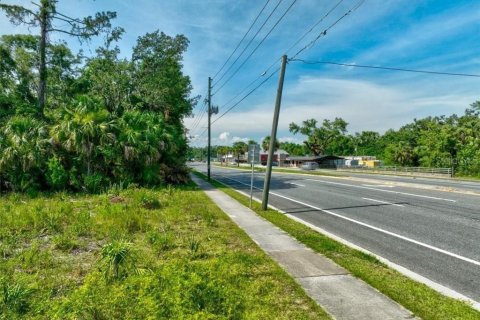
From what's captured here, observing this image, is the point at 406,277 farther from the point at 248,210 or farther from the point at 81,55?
the point at 81,55

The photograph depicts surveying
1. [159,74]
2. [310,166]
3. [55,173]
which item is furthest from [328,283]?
[310,166]

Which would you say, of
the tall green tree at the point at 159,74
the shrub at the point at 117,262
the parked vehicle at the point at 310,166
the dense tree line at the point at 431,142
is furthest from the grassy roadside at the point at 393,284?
the parked vehicle at the point at 310,166

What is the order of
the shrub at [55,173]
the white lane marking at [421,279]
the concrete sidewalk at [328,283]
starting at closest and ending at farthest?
1. the concrete sidewalk at [328,283]
2. the white lane marking at [421,279]
3. the shrub at [55,173]

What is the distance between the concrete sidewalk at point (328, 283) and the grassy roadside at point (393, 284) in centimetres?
19

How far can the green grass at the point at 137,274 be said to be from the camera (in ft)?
14.2

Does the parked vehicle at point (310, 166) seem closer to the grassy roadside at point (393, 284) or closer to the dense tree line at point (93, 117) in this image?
the dense tree line at point (93, 117)

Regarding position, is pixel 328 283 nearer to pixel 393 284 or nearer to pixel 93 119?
pixel 393 284

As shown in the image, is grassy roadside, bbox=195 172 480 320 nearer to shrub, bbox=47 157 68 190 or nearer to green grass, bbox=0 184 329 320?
green grass, bbox=0 184 329 320

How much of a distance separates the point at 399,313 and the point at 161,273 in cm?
363

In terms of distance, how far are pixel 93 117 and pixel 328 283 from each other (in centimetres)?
1828

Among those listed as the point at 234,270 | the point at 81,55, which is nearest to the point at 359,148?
the point at 81,55

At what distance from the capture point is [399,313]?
4461 millimetres

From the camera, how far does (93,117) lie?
1970 centimetres

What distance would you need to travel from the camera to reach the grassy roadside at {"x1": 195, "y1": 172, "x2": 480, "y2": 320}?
14.9ft
